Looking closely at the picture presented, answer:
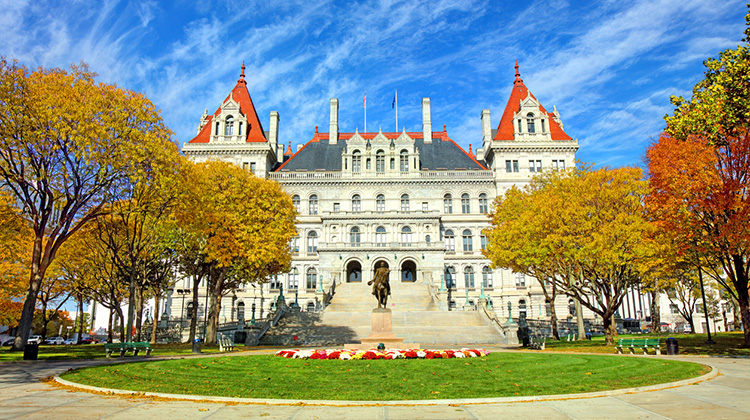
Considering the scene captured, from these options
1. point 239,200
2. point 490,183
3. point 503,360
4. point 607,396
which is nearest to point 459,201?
point 490,183

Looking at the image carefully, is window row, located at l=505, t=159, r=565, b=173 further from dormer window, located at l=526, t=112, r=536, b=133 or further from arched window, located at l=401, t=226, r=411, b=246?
arched window, located at l=401, t=226, r=411, b=246

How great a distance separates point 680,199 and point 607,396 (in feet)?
52.0

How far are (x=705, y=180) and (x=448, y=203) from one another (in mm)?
38739

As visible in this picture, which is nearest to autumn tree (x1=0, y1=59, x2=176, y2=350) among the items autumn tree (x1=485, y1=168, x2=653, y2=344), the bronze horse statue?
the bronze horse statue

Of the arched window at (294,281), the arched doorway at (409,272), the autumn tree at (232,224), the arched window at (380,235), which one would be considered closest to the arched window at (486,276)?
the arched doorway at (409,272)

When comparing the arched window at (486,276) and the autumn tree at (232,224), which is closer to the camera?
the autumn tree at (232,224)

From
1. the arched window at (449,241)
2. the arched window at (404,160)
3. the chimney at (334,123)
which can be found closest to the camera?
the arched window at (449,241)

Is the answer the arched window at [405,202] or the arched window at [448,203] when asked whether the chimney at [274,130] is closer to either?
the arched window at [405,202]

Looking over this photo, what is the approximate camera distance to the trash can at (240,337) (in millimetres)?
33000

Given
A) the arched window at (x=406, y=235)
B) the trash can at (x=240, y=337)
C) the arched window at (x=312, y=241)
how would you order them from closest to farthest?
the trash can at (x=240, y=337), the arched window at (x=406, y=235), the arched window at (x=312, y=241)

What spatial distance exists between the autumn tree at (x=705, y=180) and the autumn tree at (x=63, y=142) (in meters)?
22.5

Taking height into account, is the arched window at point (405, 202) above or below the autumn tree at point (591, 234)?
above

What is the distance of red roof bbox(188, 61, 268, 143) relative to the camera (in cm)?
5994

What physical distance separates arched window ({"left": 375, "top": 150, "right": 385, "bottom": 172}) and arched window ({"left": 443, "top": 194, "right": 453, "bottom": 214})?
8536 mm
